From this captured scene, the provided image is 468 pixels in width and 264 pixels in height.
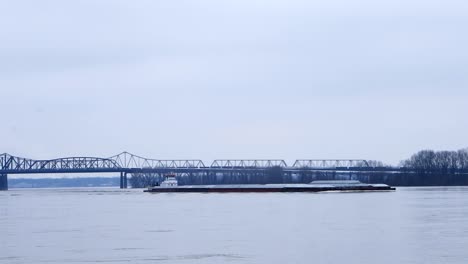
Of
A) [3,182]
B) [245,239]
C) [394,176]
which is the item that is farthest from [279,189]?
[245,239]

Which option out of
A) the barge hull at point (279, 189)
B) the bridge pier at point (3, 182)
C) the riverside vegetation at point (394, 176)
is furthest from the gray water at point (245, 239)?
the bridge pier at point (3, 182)

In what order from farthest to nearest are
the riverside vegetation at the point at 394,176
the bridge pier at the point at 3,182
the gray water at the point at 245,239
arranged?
the bridge pier at the point at 3,182 < the riverside vegetation at the point at 394,176 < the gray water at the point at 245,239

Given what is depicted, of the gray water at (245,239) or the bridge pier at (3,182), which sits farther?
the bridge pier at (3,182)

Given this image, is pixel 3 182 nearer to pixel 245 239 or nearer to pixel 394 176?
pixel 394 176

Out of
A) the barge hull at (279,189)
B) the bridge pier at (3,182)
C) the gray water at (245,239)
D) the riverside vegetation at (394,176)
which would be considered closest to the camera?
the gray water at (245,239)

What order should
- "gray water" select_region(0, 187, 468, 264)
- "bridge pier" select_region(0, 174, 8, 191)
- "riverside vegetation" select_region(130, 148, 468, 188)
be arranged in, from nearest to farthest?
1. "gray water" select_region(0, 187, 468, 264)
2. "riverside vegetation" select_region(130, 148, 468, 188)
3. "bridge pier" select_region(0, 174, 8, 191)

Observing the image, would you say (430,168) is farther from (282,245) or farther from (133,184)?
(282,245)

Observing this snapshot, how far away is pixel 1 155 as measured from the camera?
632 ft

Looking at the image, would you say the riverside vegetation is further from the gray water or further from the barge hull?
the gray water

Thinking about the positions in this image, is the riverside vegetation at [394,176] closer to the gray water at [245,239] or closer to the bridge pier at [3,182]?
the bridge pier at [3,182]

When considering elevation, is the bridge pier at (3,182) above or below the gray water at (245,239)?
above

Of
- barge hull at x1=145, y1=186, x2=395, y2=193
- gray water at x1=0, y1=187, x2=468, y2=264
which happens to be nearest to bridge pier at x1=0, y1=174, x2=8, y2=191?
barge hull at x1=145, y1=186, x2=395, y2=193

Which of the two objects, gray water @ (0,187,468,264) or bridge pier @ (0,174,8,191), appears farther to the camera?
bridge pier @ (0,174,8,191)

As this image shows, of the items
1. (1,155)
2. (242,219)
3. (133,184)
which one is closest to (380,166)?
(133,184)
